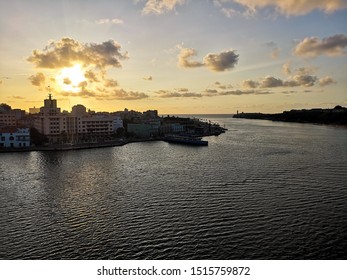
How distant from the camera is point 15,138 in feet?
156

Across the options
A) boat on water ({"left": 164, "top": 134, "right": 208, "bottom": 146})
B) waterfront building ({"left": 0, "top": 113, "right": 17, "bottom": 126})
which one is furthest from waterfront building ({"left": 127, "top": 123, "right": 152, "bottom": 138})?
waterfront building ({"left": 0, "top": 113, "right": 17, "bottom": 126})

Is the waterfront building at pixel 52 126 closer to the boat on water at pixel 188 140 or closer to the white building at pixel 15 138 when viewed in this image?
the white building at pixel 15 138

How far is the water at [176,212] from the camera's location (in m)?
13.0

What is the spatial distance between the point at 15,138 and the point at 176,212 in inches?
1517

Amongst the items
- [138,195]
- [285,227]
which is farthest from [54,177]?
[285,227]

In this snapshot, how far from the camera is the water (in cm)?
1301

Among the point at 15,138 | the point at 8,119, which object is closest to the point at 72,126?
the point at 15,138

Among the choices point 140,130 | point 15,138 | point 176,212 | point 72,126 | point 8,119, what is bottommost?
point 176,212

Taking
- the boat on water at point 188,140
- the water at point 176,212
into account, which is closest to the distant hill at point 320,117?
the boat on water at point 188,140

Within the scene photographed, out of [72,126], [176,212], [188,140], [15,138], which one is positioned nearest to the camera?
[176,212]

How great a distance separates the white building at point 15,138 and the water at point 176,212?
58.2 ft

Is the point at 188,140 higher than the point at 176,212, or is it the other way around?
the point at 188,140

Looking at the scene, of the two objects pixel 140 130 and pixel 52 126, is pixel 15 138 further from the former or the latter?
pixel 140 130

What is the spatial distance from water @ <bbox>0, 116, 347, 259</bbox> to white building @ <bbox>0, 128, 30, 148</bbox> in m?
17.7
